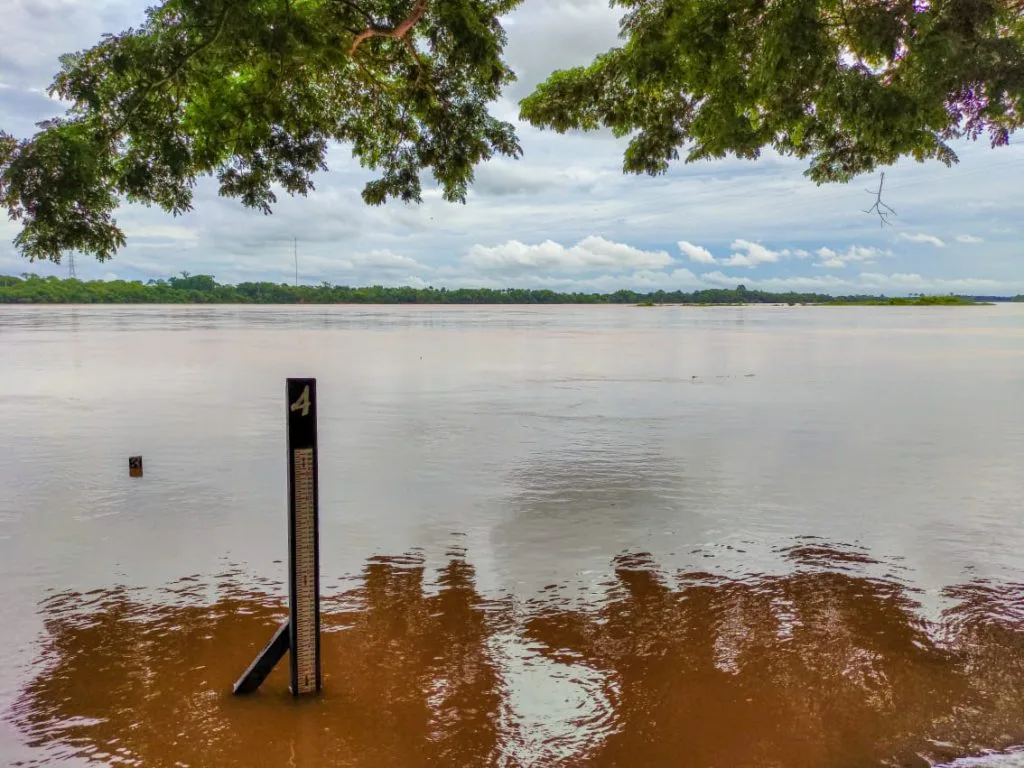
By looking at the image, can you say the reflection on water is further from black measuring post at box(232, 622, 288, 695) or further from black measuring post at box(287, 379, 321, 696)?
black measuring post at box(287, 379, 321, 696)

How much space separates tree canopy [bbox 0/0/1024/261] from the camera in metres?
6.92

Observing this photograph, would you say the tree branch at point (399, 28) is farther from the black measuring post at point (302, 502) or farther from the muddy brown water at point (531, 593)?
the black measuring post at point (302, 502)

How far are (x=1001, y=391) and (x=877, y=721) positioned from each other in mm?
18259

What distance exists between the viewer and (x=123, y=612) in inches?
210

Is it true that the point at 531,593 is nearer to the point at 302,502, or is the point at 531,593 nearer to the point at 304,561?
the point at 304,561

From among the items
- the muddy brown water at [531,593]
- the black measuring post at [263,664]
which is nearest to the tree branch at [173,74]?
the muddy brown water at [531,593]

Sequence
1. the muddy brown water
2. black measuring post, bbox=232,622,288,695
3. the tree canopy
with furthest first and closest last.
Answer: the tree canopy < black measuring post, bbox=232,622,288,695 < the muddy brown water

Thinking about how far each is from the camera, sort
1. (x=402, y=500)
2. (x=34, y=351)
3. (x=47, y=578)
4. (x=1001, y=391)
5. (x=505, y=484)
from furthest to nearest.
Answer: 1. (x=34, y=351)
2. (x=1001, y=391)
3. (x=505, y=484)
4. (x=402, y=500)
5. (x=47, y=578)

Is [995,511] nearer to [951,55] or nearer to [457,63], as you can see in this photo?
[951,55]

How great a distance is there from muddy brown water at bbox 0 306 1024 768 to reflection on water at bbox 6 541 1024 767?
20mm

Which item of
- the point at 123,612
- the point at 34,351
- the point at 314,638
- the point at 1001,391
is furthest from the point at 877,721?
the point at 34,351

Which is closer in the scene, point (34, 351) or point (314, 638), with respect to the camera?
point (314, 638)

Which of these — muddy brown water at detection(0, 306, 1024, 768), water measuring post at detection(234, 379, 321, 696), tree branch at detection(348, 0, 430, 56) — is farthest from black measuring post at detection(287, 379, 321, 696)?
tree branch at detection(348, 0, 430, 56)

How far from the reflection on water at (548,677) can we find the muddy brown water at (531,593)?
0.02 m
